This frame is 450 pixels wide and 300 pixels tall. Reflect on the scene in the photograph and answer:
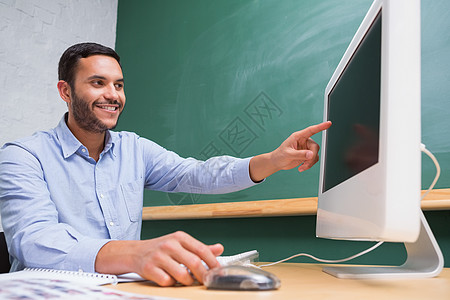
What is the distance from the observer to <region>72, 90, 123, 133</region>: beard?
4.42 feet

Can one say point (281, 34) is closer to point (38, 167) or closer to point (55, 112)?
point (38, 167)

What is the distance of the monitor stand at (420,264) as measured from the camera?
2.64ft

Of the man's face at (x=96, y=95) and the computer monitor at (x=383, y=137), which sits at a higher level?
the man's face at (x=96, y=95)

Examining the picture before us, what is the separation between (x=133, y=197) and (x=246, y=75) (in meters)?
0.78

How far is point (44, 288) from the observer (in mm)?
537

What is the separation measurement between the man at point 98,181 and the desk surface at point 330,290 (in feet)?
0.14

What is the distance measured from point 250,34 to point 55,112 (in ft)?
3.80

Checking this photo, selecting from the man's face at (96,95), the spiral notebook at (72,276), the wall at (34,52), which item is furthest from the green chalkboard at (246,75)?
the spiral notebook at (72,276)

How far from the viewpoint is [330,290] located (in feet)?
2.09

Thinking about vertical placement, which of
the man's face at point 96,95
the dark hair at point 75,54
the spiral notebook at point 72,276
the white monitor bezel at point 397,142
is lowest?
the spiral notebook at point 72,276

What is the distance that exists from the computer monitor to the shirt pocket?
73cm

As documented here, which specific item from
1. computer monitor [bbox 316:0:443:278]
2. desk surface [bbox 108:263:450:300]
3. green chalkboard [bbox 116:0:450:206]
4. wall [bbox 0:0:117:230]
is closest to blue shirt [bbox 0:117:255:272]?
desk surface [bbox 108:263:450:300]

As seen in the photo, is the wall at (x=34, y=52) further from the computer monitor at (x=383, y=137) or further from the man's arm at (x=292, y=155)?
the computer monitor at (x=383, y=137)

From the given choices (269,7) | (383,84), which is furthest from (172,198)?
(383,84)
